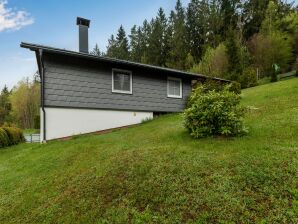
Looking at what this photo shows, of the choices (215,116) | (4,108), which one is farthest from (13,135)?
(4,108)

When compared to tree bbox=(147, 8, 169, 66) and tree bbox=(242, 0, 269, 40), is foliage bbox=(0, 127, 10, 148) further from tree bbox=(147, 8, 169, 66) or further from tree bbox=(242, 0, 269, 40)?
tree bbox=(242, 0, 269, 40)

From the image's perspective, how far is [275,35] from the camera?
106 ft

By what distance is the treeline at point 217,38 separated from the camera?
30.0 metres

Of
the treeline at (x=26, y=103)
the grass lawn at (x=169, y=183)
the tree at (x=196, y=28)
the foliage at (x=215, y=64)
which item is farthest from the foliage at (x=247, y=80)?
the treeline at (x=26, y=103)

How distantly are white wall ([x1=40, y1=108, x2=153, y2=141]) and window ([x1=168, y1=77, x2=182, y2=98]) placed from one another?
261 cm

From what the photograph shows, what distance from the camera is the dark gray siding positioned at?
34.0ft

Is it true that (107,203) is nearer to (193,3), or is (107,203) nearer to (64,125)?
(64,125)

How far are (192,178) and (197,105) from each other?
2.70 m

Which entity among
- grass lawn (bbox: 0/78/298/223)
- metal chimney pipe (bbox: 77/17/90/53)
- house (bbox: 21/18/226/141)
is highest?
metal chimney pipe (bbox: 77/17/90/53)

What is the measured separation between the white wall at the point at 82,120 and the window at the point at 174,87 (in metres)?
2.61

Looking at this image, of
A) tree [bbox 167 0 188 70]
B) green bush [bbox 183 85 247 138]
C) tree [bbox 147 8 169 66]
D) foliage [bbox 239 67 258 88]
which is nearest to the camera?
green bush [bbox 183 85 247 138]

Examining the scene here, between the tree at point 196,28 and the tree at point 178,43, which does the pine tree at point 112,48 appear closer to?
the tree at point 178,43

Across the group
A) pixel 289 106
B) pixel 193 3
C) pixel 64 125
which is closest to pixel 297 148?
pixel 289 106

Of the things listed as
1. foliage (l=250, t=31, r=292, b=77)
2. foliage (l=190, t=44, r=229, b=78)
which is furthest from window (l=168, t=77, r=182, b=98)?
foliage (l=250, t=31, r=292, b=77)
